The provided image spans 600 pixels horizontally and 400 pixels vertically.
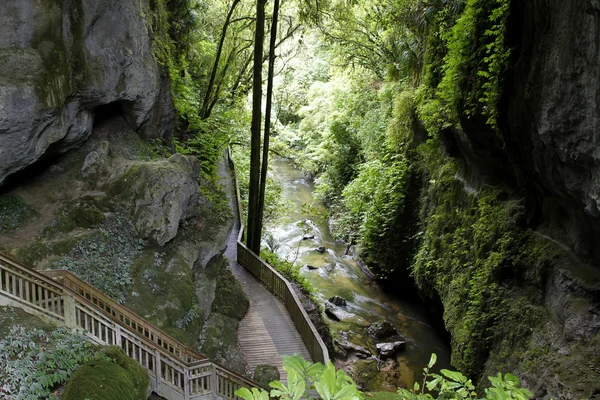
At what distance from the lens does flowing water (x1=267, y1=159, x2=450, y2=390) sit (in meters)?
13.8

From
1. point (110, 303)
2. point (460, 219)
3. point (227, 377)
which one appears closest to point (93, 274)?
point (110, 303)

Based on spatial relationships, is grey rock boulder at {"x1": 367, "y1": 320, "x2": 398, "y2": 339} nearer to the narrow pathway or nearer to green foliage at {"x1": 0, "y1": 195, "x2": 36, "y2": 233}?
the narrow pathway

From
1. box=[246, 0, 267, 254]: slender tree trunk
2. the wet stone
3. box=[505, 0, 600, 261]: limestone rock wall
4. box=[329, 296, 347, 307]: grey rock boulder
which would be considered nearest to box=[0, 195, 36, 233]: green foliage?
box=[246, 0, 267, 254]: slender tree trunk

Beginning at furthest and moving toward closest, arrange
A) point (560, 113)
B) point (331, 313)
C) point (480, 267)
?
1. point (331, 313)
2. point (480, 267)
3. point (560, 113)

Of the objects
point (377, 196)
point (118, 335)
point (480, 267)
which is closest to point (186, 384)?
point (118, 335)

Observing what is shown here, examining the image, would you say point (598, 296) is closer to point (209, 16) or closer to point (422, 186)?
point (422, 186)

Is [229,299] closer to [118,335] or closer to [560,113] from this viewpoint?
[118,335]

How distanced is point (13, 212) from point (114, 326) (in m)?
3.83

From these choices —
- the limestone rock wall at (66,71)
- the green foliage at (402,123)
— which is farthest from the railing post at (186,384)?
the green foliage at (402,123)

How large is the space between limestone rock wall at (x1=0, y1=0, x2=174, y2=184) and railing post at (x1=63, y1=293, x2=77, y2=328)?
3164 millimetres

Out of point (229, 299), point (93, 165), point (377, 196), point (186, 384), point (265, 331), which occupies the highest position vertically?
point (377, 196)

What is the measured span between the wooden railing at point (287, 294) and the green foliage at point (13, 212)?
7527 mm

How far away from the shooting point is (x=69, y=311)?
6.91m

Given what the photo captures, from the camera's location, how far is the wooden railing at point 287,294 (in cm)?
1128
